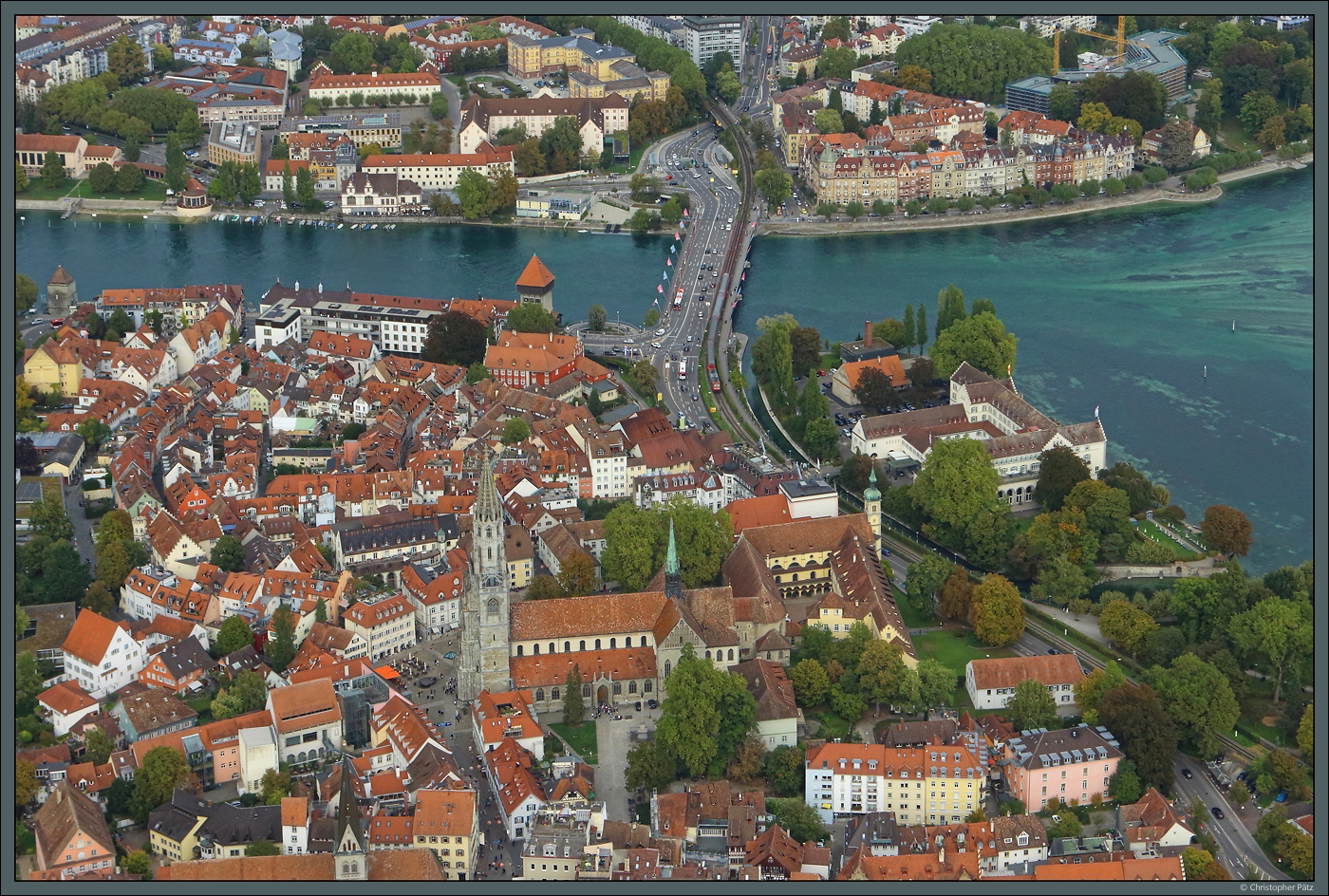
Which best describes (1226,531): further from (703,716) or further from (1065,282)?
(1065,282)

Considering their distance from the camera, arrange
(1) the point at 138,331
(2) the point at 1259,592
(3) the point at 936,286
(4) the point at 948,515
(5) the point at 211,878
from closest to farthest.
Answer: (5) the point at 211,878 → (2) the point at 1259,592 → (4) the point at 948,515 → (1) the point at 138,331 → (3) the point at 936,286

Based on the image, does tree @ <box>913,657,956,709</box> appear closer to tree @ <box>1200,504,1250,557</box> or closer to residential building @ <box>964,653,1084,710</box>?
residential building @ <box>964,653,1084,710</box>

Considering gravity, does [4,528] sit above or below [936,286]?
above

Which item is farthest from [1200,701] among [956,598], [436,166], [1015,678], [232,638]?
[436,166]

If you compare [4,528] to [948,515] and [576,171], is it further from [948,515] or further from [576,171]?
[576,171]

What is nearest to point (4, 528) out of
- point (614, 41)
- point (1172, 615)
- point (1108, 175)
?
point (1172, 615)
